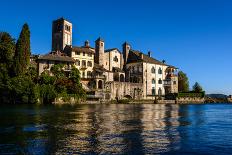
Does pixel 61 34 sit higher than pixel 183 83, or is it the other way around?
pixel 61 34

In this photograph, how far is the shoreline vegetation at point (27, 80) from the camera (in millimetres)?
81000

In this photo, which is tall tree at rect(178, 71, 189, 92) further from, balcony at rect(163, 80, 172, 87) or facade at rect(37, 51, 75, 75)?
facade at rect(37, 51, 75, 75)

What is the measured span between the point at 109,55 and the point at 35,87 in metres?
46.3

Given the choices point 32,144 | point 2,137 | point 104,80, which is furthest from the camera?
point 104,80

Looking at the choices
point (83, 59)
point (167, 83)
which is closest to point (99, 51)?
point (83, 59)

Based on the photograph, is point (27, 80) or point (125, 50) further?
point (125, 50)

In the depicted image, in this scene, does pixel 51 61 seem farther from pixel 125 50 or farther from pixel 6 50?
pixel 125 50

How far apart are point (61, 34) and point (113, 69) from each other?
24955 mm

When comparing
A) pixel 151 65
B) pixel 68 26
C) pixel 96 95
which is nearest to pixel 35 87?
pixel 96 95

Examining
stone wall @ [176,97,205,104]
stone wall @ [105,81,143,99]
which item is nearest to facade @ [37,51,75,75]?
stone wall @ [105,81,143,99]

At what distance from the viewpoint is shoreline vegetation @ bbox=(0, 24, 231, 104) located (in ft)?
266

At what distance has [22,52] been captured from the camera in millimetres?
82312

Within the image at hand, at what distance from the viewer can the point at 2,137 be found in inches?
915

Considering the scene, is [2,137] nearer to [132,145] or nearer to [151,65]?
[132,145]
